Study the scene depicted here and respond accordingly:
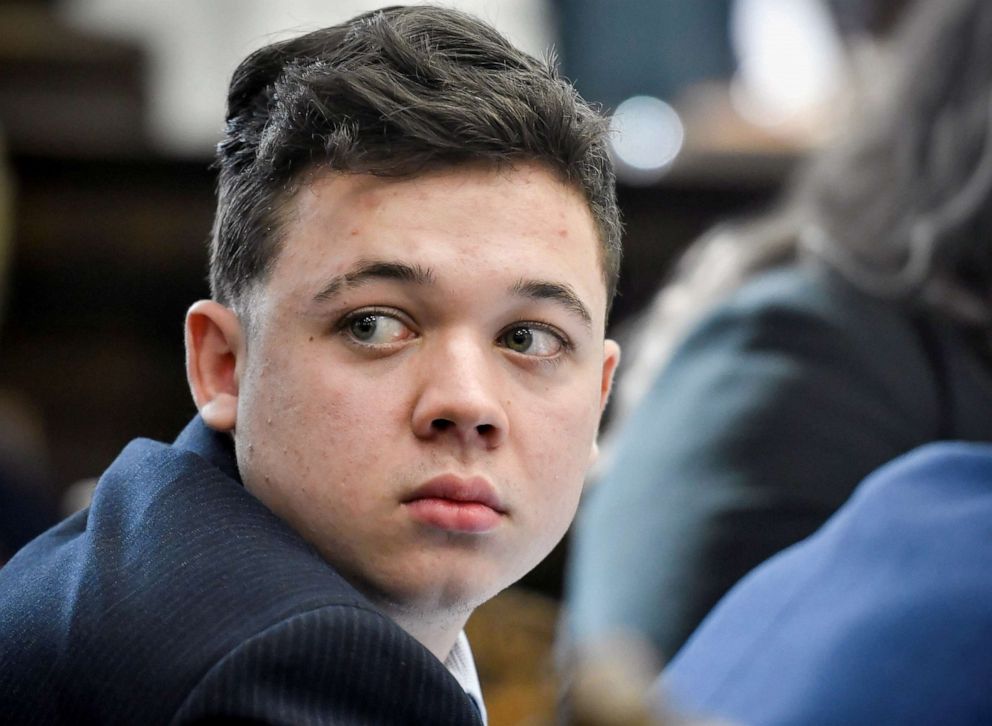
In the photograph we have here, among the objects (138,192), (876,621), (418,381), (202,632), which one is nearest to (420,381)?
(418,381)

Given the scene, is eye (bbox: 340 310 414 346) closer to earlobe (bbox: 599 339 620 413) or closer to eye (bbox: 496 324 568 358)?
eye (bbox: 496 324 568 358)

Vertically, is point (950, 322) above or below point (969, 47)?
below

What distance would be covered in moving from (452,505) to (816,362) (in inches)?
38.2

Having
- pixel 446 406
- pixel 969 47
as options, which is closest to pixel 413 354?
pixel 446 406

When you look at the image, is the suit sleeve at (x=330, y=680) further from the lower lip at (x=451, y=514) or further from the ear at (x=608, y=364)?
the ear at (x=608, y=364)

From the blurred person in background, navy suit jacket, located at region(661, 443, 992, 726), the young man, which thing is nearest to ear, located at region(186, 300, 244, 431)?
the young man

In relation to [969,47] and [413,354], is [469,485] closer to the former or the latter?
[413,354]

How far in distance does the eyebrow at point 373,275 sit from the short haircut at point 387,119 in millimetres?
64

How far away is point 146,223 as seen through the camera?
361cm

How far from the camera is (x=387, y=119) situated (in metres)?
0.94

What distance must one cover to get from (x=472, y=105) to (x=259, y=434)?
10.2 inches

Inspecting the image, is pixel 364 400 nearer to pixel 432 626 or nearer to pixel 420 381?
pixel 420 381

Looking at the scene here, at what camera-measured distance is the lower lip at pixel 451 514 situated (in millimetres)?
887

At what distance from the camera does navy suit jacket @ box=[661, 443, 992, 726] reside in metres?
0.87
